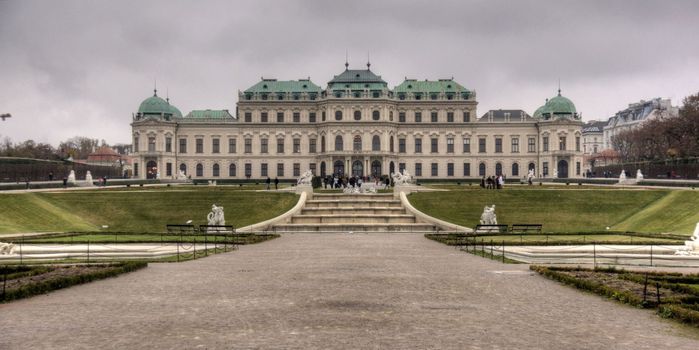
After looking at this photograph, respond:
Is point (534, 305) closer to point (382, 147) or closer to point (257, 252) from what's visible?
point (257, 252)

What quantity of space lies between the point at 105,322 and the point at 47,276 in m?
6.66

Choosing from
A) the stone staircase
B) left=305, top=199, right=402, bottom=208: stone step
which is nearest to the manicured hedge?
the stone staircase

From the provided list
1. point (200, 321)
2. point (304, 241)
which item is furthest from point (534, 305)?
point (304, 241)

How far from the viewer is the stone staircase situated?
44.4 metres

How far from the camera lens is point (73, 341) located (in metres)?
11.0

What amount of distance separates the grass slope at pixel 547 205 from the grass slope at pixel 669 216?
127 cm

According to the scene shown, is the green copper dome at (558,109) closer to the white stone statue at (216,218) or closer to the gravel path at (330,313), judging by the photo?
the white stone statue at (216,218)

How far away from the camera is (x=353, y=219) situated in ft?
157

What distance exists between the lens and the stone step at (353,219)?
156 feet

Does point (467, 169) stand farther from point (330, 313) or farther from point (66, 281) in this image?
point (330, 313)

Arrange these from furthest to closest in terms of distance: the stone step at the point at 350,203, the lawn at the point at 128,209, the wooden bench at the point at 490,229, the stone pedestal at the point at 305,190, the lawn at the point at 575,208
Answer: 1. the stone pedestal at the point at 305,190
2. the stone step at the point at 350,203
3. the lawn at the point at 128,209
4. the lawn at the point at 575,208
5. the wooden bench at the point at 490,229

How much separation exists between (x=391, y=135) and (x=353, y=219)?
58.5m

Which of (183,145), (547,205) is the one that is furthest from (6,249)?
(183,145)

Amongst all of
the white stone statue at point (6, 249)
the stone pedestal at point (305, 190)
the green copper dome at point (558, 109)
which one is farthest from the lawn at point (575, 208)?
the green copper dome at point (558, 109)
